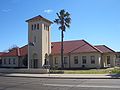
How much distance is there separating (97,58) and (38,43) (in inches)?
504

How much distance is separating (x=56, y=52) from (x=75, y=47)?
14.5ft

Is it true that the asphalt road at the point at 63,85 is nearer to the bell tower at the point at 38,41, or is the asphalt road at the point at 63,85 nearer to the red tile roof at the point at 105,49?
the bell tower at the point at 38,41

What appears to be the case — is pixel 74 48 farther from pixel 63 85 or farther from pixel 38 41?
pixel 63 85

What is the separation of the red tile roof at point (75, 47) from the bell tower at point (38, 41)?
390 cm

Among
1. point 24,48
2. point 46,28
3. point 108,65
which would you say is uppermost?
point 46,28

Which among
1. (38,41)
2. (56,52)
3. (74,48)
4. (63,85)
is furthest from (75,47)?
(63,85)

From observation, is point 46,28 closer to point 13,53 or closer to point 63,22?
point 63,22

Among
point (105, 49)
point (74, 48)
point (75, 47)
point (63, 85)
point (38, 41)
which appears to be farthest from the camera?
point (105, 49)

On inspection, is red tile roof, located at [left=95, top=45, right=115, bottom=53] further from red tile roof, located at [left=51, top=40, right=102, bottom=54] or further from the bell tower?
the bell tower

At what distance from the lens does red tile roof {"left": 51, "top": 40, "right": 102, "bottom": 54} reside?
53.3 meters

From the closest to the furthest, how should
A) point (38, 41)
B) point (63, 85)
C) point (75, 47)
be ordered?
point (63, 85), point (38, 41), point (75, 47)

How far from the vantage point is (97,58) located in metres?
51.6

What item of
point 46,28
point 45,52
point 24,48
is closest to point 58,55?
point 45,52

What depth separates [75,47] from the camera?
5644cm
